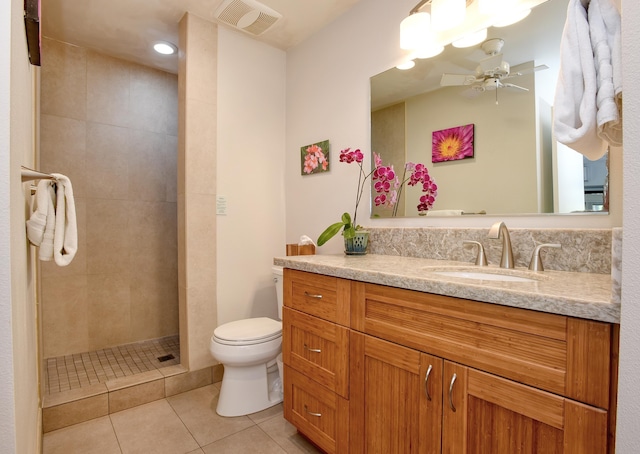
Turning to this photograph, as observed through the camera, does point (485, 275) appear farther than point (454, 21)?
No

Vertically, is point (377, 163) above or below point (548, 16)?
below

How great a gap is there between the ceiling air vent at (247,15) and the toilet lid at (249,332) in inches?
77.5

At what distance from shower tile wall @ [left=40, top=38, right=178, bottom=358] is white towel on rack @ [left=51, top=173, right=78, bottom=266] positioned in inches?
71.4

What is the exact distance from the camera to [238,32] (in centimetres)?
230

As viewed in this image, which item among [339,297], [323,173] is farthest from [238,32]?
[339,297]

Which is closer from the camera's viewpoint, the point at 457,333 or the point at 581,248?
the point at 457,333

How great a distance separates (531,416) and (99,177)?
297cm

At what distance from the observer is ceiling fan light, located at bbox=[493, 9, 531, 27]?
1.31 meters

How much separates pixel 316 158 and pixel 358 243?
0.77 metres

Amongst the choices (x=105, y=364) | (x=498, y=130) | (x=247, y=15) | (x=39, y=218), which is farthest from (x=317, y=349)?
→ (x=247, y=15)

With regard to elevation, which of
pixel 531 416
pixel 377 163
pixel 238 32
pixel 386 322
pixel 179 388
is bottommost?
pixel 179 388

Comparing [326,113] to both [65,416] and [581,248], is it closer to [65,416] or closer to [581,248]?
[581,248]

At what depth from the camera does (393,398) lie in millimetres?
1071

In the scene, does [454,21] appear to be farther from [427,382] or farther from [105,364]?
[105,364]
